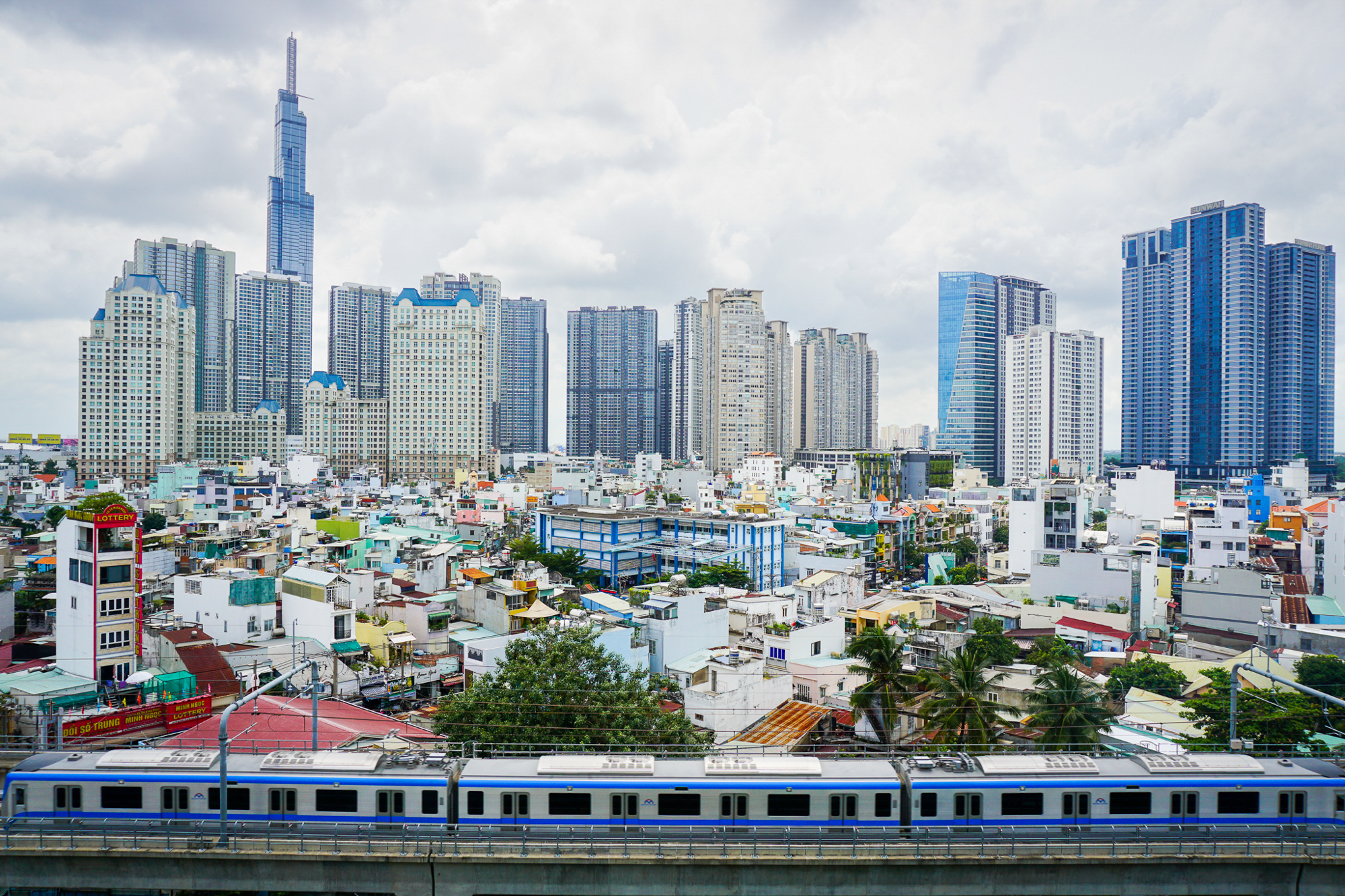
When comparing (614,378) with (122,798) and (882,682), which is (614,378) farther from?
(122,798)

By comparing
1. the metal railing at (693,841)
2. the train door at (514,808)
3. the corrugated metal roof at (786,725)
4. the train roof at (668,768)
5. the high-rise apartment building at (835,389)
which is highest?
the high-rise apartment building at (835,389)

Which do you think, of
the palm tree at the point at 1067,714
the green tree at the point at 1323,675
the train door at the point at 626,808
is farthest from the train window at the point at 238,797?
the green tree at the point at 1323,675

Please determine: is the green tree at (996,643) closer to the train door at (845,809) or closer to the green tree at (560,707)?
the green tree at (560,707)

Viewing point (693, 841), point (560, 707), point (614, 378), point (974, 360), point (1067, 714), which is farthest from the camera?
point (614, 378)

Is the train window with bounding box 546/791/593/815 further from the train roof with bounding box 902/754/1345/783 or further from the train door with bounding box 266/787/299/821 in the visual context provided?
the train roof with bounding box 902/754/1345/783

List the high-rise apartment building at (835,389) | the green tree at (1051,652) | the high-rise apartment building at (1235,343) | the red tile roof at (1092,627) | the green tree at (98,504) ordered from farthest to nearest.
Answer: the high-rise apartment building at (835,389) < the high-rise apartment building at (1235,343) < the red tile roof at (1092,627) < the green tree at (1051,652) < the green tree at (98,504)

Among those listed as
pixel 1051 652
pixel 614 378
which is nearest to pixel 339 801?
pixel 1051 652

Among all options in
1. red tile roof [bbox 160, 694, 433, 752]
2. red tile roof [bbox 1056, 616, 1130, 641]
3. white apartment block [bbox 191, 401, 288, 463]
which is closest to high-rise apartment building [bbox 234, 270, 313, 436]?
white apartment block [bbox 191, 401, 288, 463]
